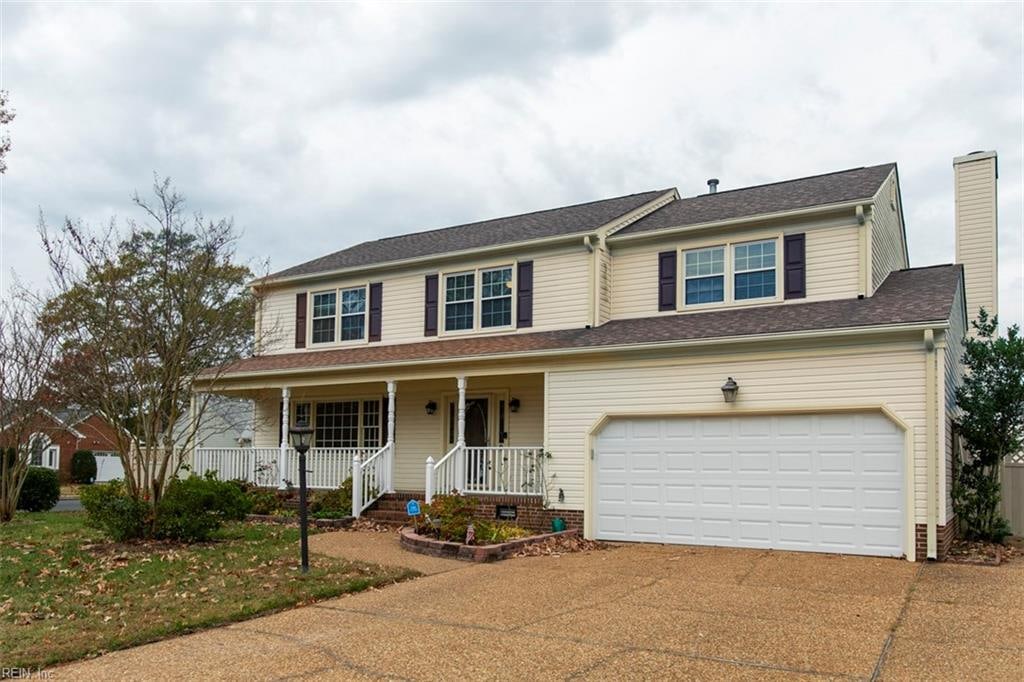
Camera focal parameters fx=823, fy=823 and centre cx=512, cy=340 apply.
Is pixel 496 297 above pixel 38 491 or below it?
above

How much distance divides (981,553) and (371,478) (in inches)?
397

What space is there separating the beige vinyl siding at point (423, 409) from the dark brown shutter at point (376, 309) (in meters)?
1.12

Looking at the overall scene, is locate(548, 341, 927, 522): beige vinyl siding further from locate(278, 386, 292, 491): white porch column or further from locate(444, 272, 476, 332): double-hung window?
locate(278, 386, 292, 491): white porch column

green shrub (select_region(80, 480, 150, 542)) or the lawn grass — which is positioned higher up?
green shrub (select_region(80, 480, 150, 542))

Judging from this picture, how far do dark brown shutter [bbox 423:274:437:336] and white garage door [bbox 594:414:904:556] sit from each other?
5.19 metres

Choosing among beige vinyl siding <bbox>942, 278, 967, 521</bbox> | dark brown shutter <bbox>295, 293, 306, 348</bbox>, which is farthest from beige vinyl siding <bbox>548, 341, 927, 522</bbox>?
dark brown shutter <bbox>295, 293, 306, 348</bbox>

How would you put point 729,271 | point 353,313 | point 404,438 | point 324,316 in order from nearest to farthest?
point 729,271, point 404,438, point 353,313, point 324,316

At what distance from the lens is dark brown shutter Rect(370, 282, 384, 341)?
1802cm

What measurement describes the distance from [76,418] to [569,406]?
10662mm

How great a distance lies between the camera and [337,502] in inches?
607

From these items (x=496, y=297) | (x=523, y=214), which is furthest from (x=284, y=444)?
(x=523, y=214)

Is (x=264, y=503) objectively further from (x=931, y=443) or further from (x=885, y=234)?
(x=885, y=234)

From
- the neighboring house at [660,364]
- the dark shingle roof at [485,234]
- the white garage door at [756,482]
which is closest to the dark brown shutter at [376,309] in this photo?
the neighboring house at [660,364]

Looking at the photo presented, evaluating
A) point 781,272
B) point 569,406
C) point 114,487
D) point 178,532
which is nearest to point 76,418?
point 114,487
